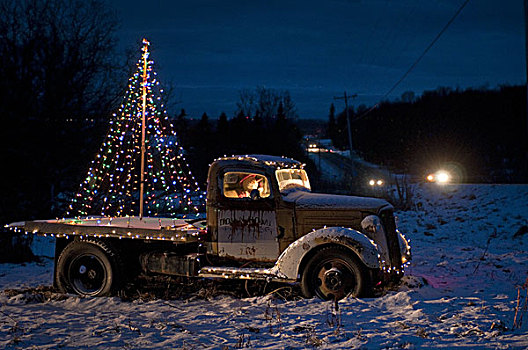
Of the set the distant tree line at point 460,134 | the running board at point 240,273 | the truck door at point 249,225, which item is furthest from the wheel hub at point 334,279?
the distant tree line at point 460,134

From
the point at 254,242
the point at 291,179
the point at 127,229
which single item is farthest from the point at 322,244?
the point at 127,229

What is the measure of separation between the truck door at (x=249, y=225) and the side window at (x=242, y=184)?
2 cm

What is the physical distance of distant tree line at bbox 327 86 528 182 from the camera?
161 ft

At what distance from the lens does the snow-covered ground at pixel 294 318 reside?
514 cm

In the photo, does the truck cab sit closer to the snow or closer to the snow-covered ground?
the snow

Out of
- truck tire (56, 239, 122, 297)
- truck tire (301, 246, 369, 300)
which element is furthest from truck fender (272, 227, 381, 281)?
truck tire (56, 239, 122, 297)

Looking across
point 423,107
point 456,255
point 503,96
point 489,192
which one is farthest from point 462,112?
point 456,255

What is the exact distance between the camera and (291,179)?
7961 mm

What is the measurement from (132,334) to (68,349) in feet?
2.31

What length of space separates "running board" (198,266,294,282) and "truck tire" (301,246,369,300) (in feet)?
1.20

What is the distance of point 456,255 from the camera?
10461mm

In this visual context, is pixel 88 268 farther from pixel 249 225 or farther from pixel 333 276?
pixel 333 276

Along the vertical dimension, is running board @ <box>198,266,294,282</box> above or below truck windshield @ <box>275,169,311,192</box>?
below

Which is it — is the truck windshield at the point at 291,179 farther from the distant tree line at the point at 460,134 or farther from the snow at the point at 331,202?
the distant tree line at the point at 460,134
